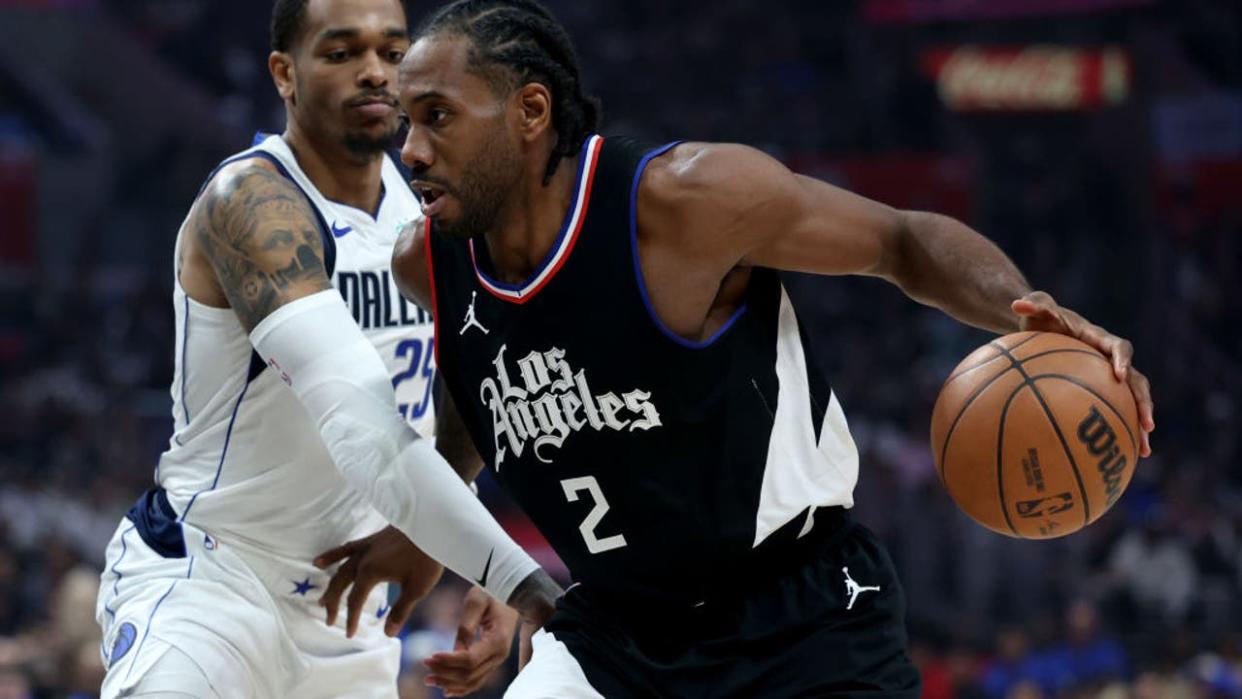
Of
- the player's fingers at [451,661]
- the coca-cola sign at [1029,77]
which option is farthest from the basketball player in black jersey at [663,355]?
the coca-cola sign at [1029,77]

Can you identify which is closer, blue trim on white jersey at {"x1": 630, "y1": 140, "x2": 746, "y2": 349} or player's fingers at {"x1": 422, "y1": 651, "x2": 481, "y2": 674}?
blue trim on white jersey at {"x1": 630, "y1": 140, "x2": 746, "y2": 349}

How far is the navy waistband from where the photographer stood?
12.9 feet

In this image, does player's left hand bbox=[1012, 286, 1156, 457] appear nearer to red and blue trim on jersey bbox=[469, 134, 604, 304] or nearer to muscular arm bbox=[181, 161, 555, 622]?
red and blue trim on jersey bbox=[469, 134, 604, 304]

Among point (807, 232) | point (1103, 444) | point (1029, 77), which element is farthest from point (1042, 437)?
point (1029, 77)

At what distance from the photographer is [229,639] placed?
376 cm

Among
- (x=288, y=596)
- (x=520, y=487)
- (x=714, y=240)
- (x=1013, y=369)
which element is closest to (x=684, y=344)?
(x=714, y=240)

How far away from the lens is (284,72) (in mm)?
4102

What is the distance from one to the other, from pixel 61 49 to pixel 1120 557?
12188mm

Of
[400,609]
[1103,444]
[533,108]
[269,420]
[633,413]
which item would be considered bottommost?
[400,609]

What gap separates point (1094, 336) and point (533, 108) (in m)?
1.22

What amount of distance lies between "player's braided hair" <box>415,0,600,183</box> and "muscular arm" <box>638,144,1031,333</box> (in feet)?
0.80

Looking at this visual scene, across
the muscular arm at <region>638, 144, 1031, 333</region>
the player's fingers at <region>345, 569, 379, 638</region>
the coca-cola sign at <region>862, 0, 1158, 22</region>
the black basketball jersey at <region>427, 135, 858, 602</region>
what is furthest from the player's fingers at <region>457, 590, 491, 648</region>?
the coca-cola sign at <region>862, 0, 1158, 22</region>

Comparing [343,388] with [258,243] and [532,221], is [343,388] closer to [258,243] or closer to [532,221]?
[258,243]

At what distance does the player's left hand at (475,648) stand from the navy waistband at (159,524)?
0.70 metres
